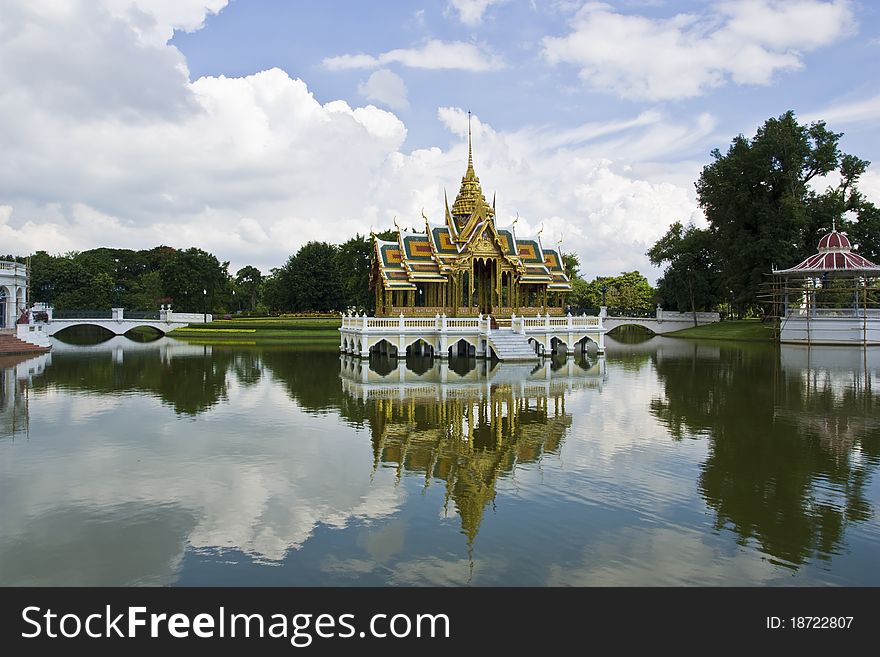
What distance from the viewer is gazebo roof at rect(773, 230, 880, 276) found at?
37.3 metres

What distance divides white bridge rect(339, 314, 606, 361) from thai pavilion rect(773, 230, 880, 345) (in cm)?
1592

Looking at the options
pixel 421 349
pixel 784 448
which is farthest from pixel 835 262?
pixel 784 448

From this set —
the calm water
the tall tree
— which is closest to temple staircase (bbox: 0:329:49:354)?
the calm water

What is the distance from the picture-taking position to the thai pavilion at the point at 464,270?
3164 centimetres

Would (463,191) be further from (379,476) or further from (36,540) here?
(36,540)

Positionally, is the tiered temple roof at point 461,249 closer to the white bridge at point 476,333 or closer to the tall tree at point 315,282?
the white bridge at point 476,333

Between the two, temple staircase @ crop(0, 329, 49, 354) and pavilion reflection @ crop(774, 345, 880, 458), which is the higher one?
temple staircase @ crop(0, 329, 49, 354)

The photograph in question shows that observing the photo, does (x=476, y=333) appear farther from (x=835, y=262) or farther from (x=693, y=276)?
(x=693, y=276)

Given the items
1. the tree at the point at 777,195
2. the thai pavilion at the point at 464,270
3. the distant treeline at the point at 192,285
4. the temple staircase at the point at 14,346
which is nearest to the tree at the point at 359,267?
the distant treeline at the point at 192,285

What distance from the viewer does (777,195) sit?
43.9 metres

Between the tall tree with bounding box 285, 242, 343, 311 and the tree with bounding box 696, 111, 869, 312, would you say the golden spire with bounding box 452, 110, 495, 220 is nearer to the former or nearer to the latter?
the tree with bounding box 696, 111, 869, 312

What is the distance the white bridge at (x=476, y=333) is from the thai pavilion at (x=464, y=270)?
1.81 metres
